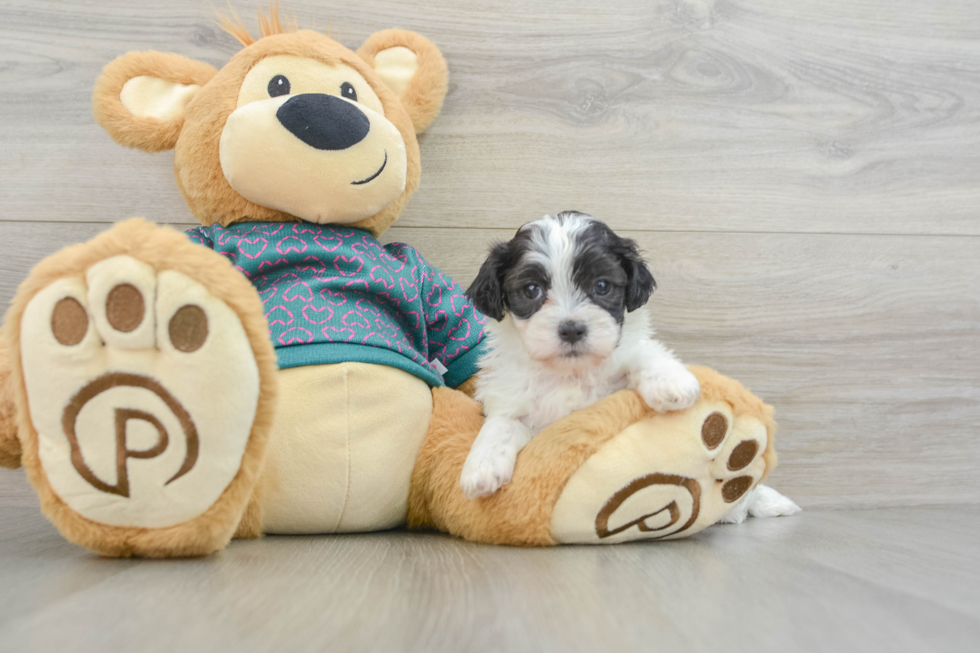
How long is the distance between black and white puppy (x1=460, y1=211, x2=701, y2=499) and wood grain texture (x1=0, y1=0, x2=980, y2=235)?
51cm

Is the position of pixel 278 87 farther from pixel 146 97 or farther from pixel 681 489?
pixel 681 489

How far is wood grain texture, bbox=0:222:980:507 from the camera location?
189cm

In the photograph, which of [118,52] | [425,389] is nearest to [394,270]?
[425,389]

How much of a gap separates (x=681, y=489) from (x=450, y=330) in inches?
26.3

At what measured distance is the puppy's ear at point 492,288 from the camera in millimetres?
1359

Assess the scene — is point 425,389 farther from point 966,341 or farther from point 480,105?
point 966,341

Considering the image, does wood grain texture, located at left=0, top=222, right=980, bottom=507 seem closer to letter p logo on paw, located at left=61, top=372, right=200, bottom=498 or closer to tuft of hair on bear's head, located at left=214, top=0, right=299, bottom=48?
tuft of hair on bear's head, located at left=214, top=0, right=299, bottom=48

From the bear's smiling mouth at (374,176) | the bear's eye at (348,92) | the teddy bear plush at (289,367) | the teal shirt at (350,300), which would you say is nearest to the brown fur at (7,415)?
the teddy bear plush at (289,367)

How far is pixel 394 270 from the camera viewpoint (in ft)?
4.94

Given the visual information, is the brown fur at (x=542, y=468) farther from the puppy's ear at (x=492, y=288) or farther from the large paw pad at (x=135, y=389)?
the large paw pad at (x=135, y=389)

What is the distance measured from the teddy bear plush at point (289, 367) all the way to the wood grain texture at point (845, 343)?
508 mm

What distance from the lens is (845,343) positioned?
1.92 meters

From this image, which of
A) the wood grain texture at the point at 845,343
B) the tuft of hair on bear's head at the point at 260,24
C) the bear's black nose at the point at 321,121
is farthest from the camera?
the wood grain texture at the point at 845,343

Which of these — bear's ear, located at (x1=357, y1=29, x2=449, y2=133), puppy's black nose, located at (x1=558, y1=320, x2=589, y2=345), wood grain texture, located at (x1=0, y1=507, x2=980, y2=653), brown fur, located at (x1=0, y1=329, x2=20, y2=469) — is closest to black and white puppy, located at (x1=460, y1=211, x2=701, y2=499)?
puppy's black nose, located at (x1=558, y1=320, x2=589, y2=345)
